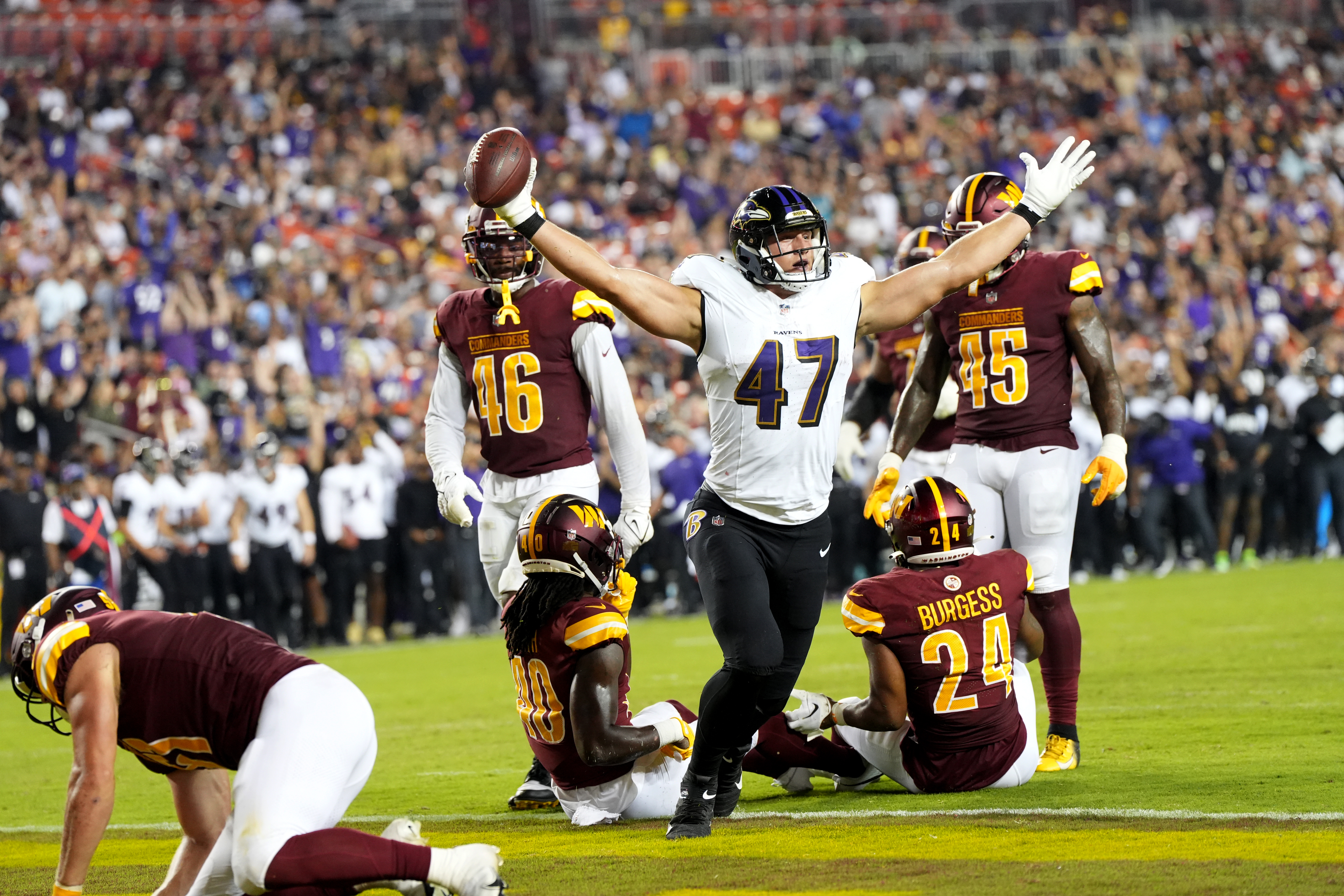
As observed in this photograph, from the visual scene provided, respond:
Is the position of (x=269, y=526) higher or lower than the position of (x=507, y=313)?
lower

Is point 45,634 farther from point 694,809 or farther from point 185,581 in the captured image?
point 185,581

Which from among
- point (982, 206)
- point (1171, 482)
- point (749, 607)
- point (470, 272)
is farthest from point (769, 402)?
point (1171, 482)

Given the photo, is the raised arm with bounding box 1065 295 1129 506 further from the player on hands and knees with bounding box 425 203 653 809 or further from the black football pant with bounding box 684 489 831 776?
the player on hands and knees with bounding box 425 203 653 809

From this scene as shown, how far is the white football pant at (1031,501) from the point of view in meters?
6.57

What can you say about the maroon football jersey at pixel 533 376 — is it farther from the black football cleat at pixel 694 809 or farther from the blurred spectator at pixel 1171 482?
the blurred spectator at pixel 1171 482

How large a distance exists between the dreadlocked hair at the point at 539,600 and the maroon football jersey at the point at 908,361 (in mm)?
2900

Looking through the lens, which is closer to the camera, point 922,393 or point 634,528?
point 634,528

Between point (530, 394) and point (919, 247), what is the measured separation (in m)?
2.63

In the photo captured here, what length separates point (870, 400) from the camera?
8289mm

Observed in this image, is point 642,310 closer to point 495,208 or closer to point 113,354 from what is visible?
point 495,208

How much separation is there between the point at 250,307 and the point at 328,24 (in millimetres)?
9602

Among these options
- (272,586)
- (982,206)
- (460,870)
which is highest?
(982,206)

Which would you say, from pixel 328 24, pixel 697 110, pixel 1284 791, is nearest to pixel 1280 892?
pixel 1284 791

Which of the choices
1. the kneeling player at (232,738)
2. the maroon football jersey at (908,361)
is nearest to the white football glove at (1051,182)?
the maroon football jersey at (908,361)
